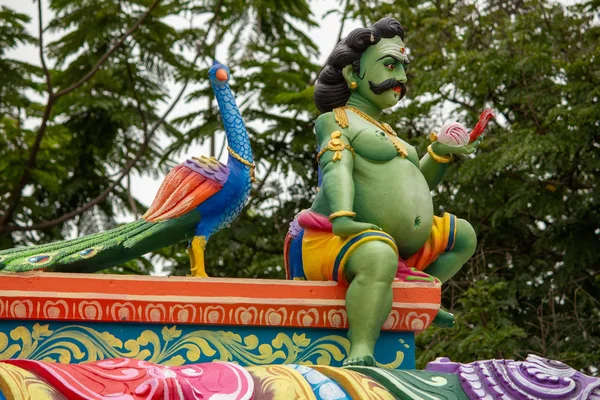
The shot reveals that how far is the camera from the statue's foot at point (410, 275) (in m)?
5.82

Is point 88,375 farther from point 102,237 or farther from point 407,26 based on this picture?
point 407,26

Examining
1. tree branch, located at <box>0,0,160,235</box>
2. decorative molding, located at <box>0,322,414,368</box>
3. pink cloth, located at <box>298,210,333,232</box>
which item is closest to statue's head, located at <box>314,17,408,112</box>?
pink cloth, located at <box>298,210,333,232</box>

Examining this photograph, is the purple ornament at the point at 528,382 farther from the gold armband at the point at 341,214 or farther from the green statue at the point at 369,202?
the gold armband at the point at 341,214

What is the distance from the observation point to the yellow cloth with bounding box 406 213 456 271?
19.8 feet

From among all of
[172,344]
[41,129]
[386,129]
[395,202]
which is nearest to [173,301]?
[172,344]

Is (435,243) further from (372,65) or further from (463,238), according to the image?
(372,65)

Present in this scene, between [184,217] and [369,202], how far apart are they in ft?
2.87

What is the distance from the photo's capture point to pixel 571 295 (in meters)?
10.4

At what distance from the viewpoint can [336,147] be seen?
588 centimetres

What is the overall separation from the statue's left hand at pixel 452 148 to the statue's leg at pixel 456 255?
1.17ft

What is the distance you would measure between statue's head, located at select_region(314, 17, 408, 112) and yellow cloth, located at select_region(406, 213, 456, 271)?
0.67 m

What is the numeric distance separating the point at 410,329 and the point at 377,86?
1223mm

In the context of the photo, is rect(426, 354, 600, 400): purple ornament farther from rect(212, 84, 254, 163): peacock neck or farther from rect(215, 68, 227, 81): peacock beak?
rect(215, 68, 227, 81): peacock beak

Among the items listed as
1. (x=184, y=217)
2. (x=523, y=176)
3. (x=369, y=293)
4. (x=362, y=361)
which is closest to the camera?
(x=362, y=361)
